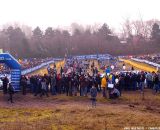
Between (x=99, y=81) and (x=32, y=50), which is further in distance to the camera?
(x=32, y=50)

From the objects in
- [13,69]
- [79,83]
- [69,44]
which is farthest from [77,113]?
[69,44]

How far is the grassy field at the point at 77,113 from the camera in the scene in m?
18.8

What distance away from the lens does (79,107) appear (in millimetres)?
24656

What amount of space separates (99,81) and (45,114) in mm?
8804

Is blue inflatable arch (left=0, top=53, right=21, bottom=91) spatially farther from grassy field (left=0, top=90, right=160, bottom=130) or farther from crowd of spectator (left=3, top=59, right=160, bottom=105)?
grassy field (left=0, top=90, right=160, bottom=130)

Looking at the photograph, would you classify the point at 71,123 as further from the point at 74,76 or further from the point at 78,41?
the point at 78,41

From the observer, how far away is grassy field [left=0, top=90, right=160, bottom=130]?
18.8 metres

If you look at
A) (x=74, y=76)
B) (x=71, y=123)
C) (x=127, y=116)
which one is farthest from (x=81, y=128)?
(x=74, y=76)

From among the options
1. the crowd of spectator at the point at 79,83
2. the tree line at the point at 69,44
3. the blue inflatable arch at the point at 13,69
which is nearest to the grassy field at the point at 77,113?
the crowd of spectator at the point at 79,83

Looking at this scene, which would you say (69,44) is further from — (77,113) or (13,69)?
(77,113)

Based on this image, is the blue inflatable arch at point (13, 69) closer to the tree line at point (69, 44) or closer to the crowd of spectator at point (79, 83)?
the crowd of spectator at point (79, 83)

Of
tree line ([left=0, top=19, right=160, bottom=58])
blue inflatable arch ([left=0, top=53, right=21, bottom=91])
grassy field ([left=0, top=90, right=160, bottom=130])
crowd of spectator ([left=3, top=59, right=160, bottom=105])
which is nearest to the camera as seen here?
grassy field ([left=0, top=90, right=160, bottom=130])

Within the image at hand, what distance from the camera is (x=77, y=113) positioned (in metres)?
22.5

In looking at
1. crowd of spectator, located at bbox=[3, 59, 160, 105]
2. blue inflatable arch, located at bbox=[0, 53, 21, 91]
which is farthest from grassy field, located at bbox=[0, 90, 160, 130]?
blue inflatable arch, located at bbox=[0, 53, 21, 91]
